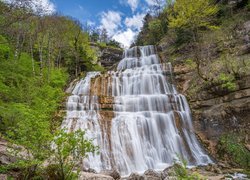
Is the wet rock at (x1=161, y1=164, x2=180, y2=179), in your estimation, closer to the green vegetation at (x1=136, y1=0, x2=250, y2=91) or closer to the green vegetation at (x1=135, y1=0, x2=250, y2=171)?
the green vegetation at (x1=135, y1=0, x2=250, y2=171)

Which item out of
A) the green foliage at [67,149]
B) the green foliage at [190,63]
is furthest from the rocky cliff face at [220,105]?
the green foliage at [67,149]

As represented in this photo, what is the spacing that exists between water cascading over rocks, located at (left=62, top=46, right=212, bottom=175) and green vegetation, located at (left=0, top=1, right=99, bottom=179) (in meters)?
2.02

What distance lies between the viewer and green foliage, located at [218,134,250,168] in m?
9.82

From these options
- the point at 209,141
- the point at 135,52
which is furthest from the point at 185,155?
the point at 135,52

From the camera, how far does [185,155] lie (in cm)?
1141

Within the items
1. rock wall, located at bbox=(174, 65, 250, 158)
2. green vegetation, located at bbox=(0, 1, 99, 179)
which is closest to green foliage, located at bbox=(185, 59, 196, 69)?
rock wall, located at bbox=(174, 65, 250, 158)

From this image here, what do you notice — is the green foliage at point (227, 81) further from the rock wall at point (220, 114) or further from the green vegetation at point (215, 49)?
the rock wall at point (220, 114)

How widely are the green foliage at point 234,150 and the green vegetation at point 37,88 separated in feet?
25.6

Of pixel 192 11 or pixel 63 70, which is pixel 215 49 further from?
pixel 63 70

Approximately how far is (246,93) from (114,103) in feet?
25.9

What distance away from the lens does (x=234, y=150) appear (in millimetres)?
10766

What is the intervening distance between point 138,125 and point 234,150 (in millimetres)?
5180

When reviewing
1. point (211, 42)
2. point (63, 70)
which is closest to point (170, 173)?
point (211, 42)

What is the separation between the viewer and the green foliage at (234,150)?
982 centimetres
